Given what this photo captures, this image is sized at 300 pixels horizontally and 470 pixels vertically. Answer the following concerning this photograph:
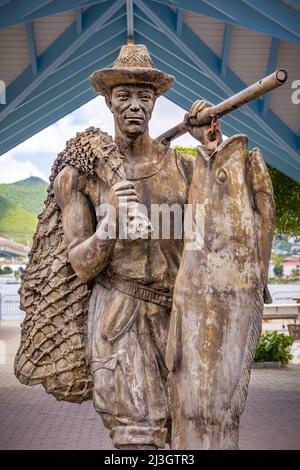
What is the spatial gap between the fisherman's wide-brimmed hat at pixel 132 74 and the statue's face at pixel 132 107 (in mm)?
33

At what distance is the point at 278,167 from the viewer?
18.9 metres

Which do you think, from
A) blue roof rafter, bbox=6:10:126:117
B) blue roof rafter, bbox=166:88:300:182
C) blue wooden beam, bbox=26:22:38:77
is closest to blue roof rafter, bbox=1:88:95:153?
blue roof rafter, bbox=6:10:126:117

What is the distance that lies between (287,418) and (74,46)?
9425mm

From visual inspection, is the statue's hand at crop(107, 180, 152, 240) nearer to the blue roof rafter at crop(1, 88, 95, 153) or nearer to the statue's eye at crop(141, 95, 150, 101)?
the statue's eye at crop(141, 95, 150, 101)

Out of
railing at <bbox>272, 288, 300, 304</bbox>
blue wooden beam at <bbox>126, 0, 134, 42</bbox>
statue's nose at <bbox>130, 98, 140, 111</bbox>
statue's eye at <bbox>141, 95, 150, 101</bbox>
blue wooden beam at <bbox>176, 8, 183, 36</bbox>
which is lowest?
railing at <bbox>272, 288, 300, 304</bbox>

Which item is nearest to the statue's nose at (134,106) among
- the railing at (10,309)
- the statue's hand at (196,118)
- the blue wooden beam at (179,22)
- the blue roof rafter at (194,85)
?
the statue's hand at (196,118)

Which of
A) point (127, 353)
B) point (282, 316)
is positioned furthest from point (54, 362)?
point (282, 316)

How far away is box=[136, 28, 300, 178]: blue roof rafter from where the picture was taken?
59.7 feet

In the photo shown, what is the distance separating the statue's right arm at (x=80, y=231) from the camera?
3934mm

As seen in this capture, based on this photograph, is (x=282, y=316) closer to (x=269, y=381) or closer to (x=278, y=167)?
(x=278, y=167)

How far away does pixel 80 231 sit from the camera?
4098mm

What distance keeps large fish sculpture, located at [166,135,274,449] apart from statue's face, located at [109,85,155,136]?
0.45m

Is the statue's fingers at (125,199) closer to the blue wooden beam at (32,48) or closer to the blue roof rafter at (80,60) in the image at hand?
the blue wooden beam at (32,48)

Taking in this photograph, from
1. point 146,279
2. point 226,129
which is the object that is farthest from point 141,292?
point 226,129
